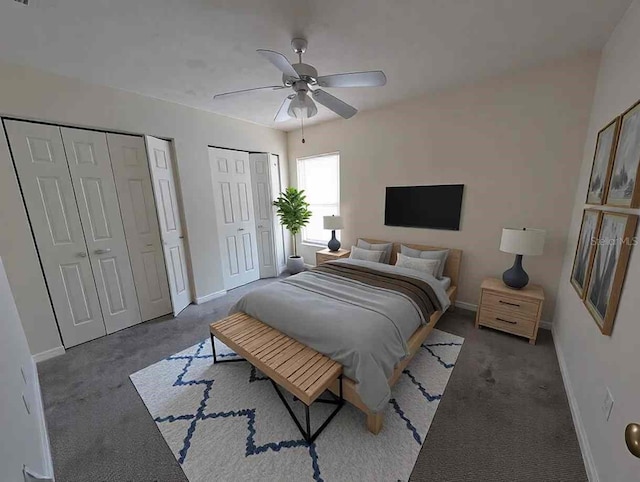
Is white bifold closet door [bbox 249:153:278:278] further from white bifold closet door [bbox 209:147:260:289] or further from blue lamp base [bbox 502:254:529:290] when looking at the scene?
blue lamp base [bbox 502:254:529:290]

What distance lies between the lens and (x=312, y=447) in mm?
1500

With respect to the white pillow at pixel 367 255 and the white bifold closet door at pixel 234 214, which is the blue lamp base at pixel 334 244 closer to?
the white pillow at pixel 367 255

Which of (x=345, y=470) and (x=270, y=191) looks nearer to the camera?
(x=345, y=470)

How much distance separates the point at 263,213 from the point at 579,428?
4292 millimetres

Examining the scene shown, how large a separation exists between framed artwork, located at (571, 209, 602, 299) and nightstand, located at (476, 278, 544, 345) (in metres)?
0.40

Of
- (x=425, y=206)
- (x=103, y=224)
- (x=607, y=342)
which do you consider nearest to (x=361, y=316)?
(x=607, y=342)

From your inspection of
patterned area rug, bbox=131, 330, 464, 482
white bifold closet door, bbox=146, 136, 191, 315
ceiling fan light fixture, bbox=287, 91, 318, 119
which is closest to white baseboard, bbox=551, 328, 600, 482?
patterned area rug, bbox=131, 330, 464, 482

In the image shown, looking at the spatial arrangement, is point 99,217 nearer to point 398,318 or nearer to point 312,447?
point 312,447

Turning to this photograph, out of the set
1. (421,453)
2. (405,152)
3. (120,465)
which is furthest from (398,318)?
(405,152)

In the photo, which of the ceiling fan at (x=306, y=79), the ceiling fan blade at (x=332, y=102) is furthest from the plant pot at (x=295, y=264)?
the ceiling fan at (x=306, y=79)

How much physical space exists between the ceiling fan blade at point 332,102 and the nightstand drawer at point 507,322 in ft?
8.18

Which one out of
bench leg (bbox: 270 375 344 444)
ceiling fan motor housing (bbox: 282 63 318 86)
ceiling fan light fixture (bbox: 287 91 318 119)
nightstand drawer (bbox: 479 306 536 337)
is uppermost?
ceiling fan motor housing (bbox: 282 63 318 86)

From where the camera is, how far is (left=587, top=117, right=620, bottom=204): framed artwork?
164cm

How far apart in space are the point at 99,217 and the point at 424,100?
4048mm
